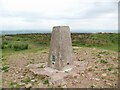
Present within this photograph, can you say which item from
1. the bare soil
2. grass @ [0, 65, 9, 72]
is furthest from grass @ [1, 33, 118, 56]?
the bare soil

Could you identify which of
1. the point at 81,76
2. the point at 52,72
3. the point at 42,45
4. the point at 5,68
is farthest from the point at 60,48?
the point at 42,45

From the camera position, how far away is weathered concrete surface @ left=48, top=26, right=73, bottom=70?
8711 mm

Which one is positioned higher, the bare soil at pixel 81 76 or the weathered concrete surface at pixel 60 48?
the weathered concrete surface at pixel 60 48

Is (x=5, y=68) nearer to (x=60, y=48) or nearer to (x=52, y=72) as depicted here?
(x=52, y=72)

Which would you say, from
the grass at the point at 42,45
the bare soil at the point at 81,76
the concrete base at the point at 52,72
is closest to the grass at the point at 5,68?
the bare soil at the point at 81,76

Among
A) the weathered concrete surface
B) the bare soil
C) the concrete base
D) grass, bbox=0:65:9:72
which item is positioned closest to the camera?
the bare soil

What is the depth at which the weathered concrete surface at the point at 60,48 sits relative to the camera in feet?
28.6

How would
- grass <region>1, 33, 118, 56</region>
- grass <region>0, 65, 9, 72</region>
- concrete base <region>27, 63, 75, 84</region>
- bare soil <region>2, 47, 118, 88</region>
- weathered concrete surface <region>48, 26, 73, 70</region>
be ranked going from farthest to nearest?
1. grass <region>1, 33, 118, 56</region>
2. grass <region>0, 65, 9, 72</region>
3. weathered concrete surface <region>48, 26, 73, 70</region>
4. concrete base <region>27, 63, 75, 84</region>
5. bare soil <region>2, 47, 118, 88</region>

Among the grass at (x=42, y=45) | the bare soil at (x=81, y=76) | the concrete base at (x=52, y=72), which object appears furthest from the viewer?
the grass at (x=42, y=45)

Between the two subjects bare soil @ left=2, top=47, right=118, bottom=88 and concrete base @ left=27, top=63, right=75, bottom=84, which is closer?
bare soil @ left=2, top=47, right=118, bottom=88

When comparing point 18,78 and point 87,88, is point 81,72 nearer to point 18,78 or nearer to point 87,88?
point 87,88

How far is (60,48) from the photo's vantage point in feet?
28.6

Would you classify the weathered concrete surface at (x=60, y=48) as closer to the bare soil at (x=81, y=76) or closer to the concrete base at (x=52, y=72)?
the concrete base at (x=52, y=72)

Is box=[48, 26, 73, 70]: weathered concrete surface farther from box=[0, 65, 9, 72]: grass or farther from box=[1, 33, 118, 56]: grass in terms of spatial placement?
box=[1, 33, 118, 56]: grass
